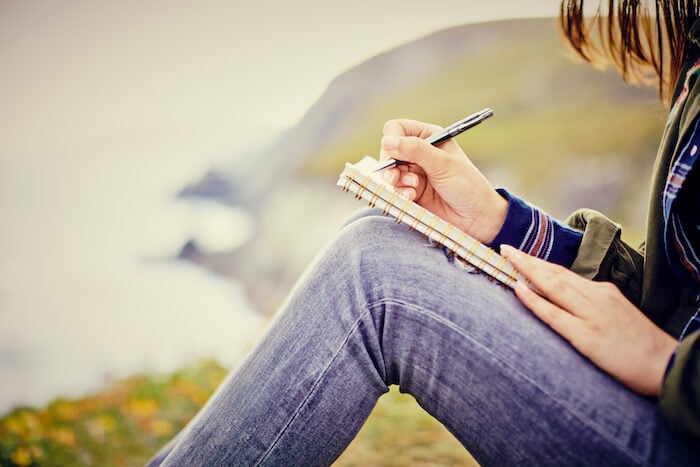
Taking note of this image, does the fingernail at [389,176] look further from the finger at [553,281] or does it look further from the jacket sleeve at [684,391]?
the jacket sleeve at [684,391]

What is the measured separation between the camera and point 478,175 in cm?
85

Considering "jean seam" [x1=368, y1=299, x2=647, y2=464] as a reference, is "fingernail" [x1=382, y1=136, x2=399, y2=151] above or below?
above

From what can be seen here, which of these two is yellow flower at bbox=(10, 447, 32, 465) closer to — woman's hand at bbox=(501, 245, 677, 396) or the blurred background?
the blurred background

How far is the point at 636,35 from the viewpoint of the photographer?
3.09 feet

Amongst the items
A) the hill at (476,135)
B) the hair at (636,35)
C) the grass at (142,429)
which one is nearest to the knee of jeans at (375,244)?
the hair at (636,35)

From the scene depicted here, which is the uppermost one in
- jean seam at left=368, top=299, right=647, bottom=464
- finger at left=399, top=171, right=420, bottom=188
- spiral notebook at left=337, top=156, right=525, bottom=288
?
finger at left=399, top=171, right=420, bottom=188

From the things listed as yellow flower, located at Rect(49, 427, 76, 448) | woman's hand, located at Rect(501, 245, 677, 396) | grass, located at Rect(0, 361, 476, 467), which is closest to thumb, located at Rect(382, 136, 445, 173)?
woman's hand, located at Rect(501, 245, 677, 396)

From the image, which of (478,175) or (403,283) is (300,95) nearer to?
(478,175)

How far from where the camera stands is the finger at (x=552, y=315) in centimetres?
64

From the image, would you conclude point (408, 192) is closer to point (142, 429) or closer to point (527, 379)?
point (527, 379)

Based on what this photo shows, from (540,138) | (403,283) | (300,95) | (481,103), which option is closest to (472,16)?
(481,103)

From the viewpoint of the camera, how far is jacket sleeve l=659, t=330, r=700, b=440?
54 cm

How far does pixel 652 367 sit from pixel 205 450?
56cm

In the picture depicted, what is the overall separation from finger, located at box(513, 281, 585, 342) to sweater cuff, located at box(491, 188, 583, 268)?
0.15 metres
